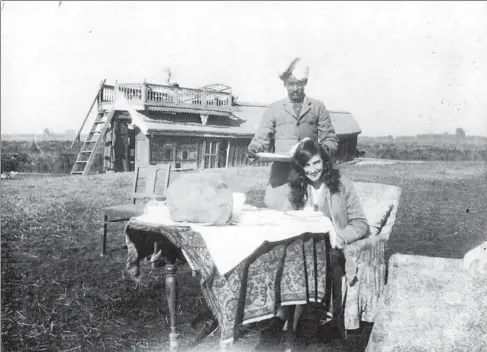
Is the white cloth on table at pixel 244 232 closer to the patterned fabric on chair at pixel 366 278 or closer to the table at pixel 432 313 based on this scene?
the patterned fabric on chair at pixel 366 278

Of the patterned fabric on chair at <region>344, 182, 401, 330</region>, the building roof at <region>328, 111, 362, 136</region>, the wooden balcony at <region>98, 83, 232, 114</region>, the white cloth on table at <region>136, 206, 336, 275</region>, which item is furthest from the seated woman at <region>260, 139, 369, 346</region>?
the building roof at <region>328, 111, 362, 136</region>

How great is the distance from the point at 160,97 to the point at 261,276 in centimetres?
1637

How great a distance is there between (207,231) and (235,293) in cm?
41

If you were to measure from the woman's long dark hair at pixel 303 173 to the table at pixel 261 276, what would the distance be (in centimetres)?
57

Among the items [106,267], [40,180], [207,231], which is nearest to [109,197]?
[40,180]

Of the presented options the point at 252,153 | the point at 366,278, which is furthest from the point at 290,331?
the point at 252,153

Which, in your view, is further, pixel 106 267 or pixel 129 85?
pixel 129 85

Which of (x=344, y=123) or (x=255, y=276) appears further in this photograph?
(x=344, y=123)

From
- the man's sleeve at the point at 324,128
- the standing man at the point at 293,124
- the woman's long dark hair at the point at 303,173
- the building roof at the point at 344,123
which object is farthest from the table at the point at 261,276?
the building roof at the point at 344,123

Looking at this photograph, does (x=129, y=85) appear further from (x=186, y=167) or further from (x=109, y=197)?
(x=109, y=197)

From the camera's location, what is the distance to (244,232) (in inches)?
109

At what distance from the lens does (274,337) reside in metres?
3.59

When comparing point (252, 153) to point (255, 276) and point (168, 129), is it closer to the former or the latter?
point (255, 276)

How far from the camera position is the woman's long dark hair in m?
3.35
